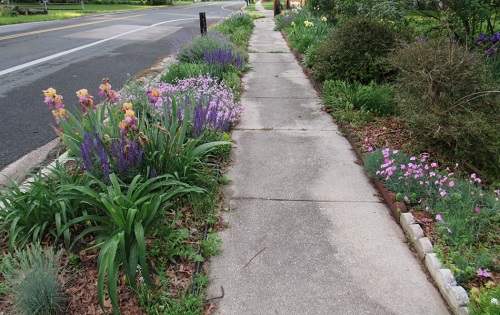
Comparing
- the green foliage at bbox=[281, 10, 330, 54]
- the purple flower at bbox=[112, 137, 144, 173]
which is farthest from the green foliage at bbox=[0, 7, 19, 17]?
the purple flower at bbox=[112, 137, 144, 173]

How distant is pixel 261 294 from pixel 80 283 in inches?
45.1

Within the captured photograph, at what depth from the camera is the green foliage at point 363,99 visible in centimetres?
525

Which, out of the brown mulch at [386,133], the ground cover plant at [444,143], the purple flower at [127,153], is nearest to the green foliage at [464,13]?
the ground cover plant at [444,143]

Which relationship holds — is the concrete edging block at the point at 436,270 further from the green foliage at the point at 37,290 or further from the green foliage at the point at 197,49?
the green foliage at the point at 197,49

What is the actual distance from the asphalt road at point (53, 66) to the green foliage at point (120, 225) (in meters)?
2.11

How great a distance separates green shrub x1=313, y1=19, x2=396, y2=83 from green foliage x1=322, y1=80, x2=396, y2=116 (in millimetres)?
402

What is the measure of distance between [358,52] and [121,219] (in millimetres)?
5067

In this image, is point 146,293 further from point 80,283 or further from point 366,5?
point 366,5

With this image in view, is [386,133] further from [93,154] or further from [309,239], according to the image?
[93,154]

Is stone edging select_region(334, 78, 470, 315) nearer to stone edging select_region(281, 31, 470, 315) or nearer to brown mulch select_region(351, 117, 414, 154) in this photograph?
stone edging select_region(281, 31, 470, 315)

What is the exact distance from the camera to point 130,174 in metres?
3.03

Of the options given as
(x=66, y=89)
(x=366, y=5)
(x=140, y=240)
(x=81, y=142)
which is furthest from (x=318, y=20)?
(x=140, y=240)

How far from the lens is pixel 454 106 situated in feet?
12.7

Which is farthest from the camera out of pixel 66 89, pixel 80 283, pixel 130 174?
pixel 66 89
